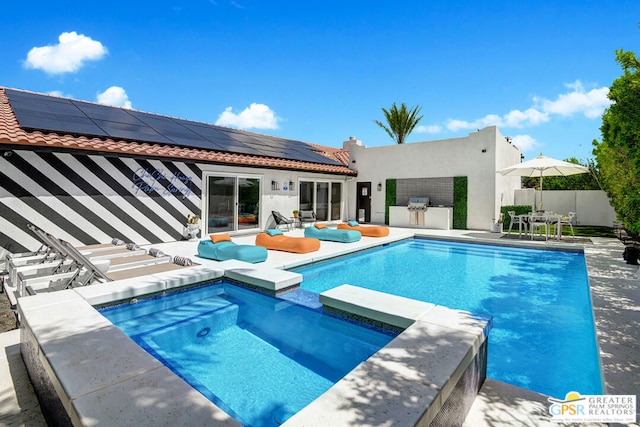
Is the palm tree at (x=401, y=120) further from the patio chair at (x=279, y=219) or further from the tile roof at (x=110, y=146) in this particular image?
the patio chair at (x=279, y=219)

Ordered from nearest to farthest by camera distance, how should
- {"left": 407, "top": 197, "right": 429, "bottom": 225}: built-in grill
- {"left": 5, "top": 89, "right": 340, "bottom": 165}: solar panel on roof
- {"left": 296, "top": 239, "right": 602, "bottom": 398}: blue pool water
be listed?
{"left": 296, "top": 239, "right": 602, "bottom": 398}: blue pool water
{"left": 5, "top": 89, "right": 340, "bottom": 165}: solar panel on roof
{"left": 407, "top": 197, "right": 429, "bottom": 225}: built-in grill

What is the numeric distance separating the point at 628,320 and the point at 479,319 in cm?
243

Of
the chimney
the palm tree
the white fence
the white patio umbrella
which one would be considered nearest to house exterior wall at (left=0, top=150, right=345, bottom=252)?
the chimney

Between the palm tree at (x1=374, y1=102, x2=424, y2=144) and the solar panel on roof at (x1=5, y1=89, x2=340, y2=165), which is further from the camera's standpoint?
the palm tree at (x1=374, y1=102, x2=424, y2=144)

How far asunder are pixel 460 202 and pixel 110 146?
14.4m

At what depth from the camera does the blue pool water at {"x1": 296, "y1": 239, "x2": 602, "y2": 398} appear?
384 centimetres

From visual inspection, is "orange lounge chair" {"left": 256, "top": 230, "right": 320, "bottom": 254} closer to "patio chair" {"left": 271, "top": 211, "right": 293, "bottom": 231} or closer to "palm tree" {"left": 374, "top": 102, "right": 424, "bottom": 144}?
"patio chair" {"left": 271, "top": 211, "right": 293, "bottom": 231}

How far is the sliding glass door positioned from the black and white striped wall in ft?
1.98

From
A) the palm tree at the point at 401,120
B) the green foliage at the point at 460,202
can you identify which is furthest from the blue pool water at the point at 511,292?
the palm tree at the point at 401,120

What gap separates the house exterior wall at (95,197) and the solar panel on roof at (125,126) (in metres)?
0.82

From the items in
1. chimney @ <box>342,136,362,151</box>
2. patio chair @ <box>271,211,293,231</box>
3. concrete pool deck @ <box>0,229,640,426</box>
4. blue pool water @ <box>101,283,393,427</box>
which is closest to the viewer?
concrete pool deck @ <box>0,229,640,426</box>

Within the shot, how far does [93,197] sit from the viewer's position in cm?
952

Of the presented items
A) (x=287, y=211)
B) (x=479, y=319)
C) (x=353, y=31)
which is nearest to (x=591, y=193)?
(x=353, y=31)

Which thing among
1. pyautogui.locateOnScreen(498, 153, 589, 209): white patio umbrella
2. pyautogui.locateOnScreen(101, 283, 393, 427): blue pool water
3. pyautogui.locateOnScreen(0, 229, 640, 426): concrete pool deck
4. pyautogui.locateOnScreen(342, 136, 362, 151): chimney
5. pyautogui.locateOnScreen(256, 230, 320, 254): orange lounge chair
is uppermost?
pyautogui.locateOnScreen(342, 136, 362, 151): chimney
